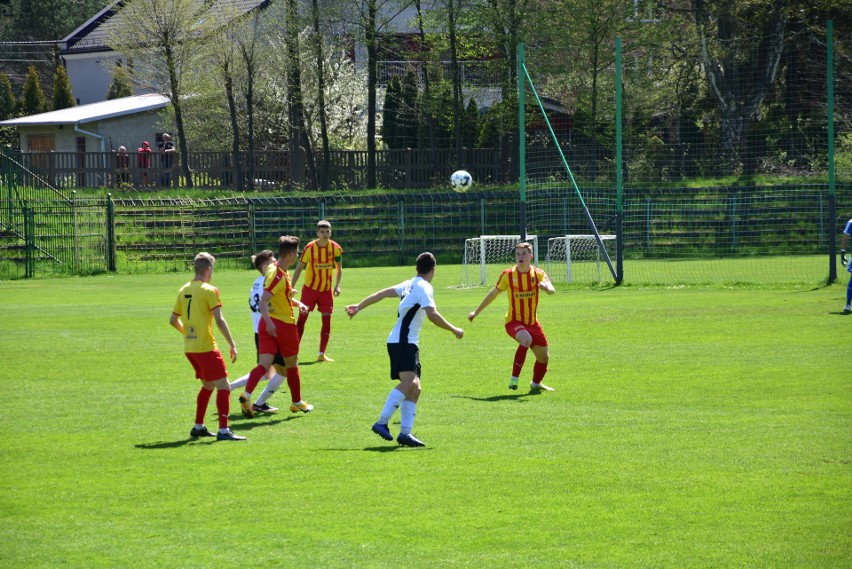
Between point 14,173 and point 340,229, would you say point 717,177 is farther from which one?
point 14,173

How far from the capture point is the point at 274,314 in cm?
1341

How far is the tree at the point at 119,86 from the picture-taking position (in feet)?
226

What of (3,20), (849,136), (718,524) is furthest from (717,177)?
(3,20)

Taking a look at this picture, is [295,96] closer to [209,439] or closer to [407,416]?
[209,439]

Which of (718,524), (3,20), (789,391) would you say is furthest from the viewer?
(3,20)

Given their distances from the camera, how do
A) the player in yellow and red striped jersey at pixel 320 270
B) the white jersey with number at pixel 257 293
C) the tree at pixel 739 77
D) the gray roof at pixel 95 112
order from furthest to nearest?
the gray roof at pixel 95 112
the tree at pixel 739 77
the player in yellow and red striped jersey at pixel 320 270
the white jersey with number at pixel 257 293

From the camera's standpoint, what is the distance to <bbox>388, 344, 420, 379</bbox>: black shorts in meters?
11.4

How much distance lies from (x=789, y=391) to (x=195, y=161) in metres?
41.5

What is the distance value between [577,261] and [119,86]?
143 feet

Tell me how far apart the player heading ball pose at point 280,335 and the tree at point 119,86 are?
58.6 meters

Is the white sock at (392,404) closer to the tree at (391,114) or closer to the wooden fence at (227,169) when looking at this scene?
the wooden fence at (227,169)

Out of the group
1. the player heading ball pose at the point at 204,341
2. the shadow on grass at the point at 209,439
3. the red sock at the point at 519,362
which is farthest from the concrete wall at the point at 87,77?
the player heading ball pose at the point at 204,341

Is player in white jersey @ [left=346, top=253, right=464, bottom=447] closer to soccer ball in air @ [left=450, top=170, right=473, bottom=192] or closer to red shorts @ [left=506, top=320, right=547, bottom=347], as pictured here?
red shorts @ [left=506, top=320, right=547, bottom=347]

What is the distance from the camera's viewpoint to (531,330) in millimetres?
15086
